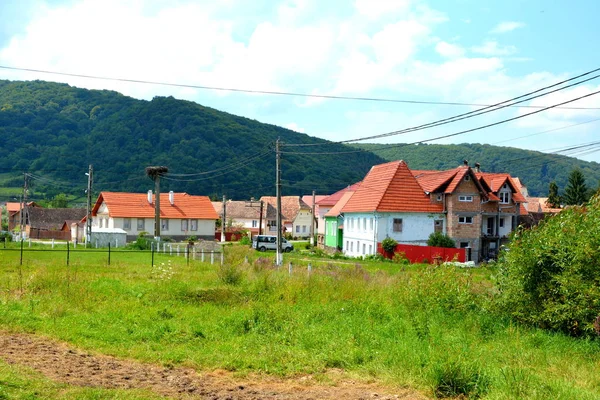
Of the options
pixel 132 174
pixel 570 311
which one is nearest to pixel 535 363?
pixel 570 311

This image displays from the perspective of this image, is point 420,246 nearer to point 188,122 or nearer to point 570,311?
point 570,311

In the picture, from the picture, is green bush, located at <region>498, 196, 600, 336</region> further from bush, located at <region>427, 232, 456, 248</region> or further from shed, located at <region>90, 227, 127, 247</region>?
shed, located at <region>90, 227, 127, 247</region>

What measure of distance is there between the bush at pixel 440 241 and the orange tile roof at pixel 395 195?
251 centimetres

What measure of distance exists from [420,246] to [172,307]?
30.3 m

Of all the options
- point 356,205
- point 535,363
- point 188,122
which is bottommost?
point 535,363

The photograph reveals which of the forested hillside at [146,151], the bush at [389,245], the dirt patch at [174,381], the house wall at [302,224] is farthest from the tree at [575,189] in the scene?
the dirt patch at [174,381]

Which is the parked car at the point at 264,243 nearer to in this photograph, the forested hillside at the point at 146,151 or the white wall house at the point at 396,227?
the white wall house at the point at 396,227

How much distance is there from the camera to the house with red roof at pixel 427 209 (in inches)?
1886

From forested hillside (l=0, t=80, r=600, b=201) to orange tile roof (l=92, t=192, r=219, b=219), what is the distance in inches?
817

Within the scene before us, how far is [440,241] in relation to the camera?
47.1 meters

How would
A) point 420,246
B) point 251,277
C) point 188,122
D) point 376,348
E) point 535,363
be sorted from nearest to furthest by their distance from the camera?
point 535,363, point 376,348, point 251,277, point 420,246, point 188,122

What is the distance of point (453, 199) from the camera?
49.0m

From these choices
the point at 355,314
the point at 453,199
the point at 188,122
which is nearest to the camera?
the point at 355,314

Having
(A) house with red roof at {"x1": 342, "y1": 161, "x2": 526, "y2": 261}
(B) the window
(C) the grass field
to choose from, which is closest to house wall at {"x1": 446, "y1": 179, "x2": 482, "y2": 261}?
(A) house with red roof at {"x1": 342, "y1": 161, "x2": 526, "y2": 261}
